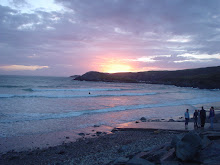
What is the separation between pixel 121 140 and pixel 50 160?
4.31m

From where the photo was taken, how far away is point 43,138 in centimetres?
1123

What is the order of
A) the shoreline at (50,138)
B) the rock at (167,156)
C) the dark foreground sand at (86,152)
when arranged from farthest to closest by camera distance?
the shoreline at (50,138) → the dark foreground sand at (86,152) → the rock at (167,156)

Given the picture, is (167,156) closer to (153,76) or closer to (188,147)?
(188,147)


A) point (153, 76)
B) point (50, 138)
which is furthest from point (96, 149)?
point (153, 76)

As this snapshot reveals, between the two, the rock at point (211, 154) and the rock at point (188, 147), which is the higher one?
the rock at point (188, 147)

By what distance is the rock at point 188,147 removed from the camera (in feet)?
18.7

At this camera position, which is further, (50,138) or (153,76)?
(153,76)

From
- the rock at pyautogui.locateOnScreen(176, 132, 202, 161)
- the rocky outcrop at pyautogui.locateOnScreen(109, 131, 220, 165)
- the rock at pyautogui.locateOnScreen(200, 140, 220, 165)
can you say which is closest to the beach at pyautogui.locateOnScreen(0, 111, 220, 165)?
the rocky outcrop at pyautogui.locateOnScreen(109, 131, 220, 165)

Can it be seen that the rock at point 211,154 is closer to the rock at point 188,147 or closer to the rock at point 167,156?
the rock at point 188,147

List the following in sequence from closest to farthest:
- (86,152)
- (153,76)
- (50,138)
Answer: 1. (86,152)
2. (50,138)
3. (153,76)

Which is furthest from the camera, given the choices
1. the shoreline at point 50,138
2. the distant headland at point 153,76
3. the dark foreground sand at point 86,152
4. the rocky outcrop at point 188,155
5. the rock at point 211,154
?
the distant headland at point 153,76

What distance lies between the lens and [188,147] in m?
5.81


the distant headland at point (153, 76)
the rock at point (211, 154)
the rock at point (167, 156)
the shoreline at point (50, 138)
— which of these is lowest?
the shoreline at point (50, 138)

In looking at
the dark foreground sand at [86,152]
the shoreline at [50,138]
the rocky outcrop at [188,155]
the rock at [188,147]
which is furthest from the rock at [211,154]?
the shoreline at [50,138]
